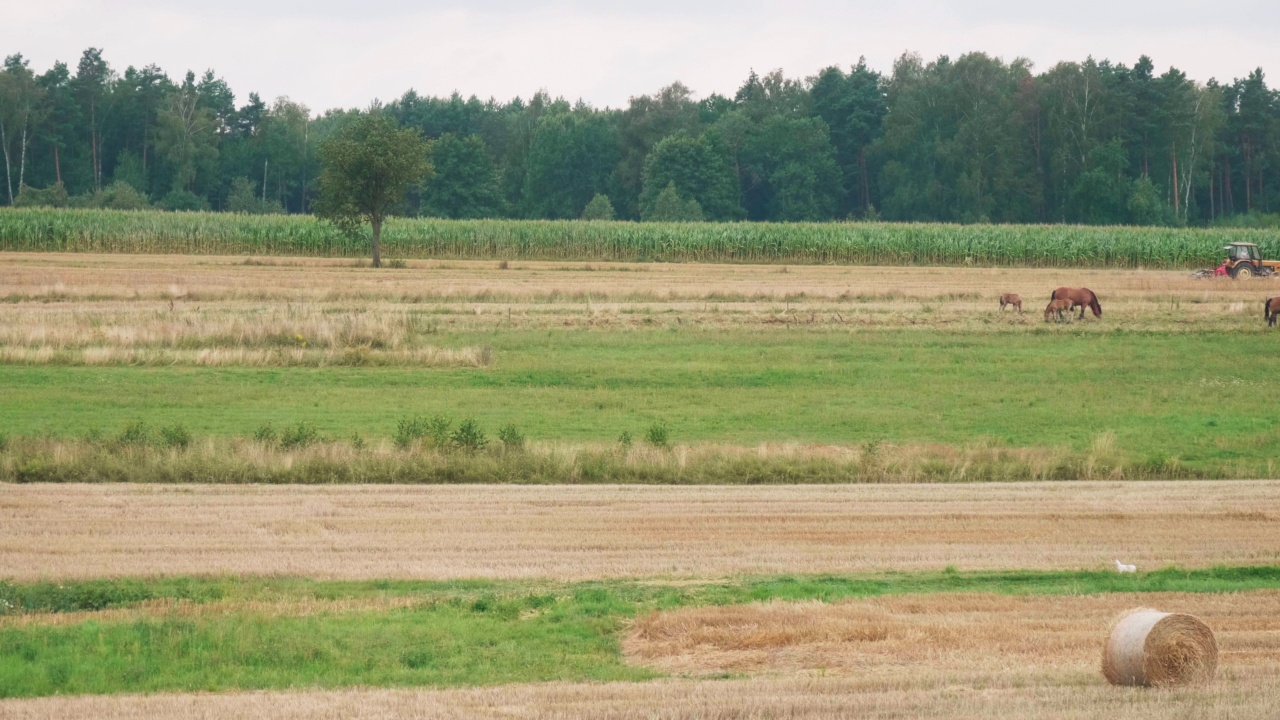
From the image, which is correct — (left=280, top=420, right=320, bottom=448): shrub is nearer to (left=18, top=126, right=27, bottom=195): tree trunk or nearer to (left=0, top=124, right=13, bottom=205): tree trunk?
(left=18, top=126, right=27, bottom=195): tree trunk

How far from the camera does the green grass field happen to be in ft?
81.5

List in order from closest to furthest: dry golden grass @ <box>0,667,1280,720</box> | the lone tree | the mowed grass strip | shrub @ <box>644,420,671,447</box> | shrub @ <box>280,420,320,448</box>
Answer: dry golden grass @ <box>0,667,1280,720</box> < the mowed grass strip < shrub @ <box>280,420,320,448</box> < shrub @ <box>644,420,671,447</box> < the lone tree

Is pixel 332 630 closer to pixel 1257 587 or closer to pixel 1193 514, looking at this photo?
pixel 1257 587

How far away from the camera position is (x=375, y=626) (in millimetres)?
12008

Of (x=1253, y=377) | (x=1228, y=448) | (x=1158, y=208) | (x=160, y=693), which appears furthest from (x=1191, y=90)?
(x=160, y=693)

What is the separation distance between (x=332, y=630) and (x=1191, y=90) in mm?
122508

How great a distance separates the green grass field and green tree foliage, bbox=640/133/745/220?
285ft

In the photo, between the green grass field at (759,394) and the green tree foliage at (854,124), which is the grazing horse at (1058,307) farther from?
the green tree foliage at (854,124)

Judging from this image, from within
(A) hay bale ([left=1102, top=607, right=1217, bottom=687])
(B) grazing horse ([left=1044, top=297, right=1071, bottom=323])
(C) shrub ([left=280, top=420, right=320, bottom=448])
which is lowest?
(A) hay bale ([left=1102, top=607, right=1217, bottom=687])

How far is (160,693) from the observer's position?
1028cm

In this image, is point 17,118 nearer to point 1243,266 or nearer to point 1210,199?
point 1243,266

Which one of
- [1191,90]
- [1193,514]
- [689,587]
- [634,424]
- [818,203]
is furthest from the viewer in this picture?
[818,203]

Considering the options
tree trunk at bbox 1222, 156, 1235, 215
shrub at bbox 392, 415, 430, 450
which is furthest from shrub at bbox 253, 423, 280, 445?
tree trunk at bbox 1222, 156, 1235, 215

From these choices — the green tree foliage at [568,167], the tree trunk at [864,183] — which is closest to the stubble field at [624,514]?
the green tree foliage at [568,167]
